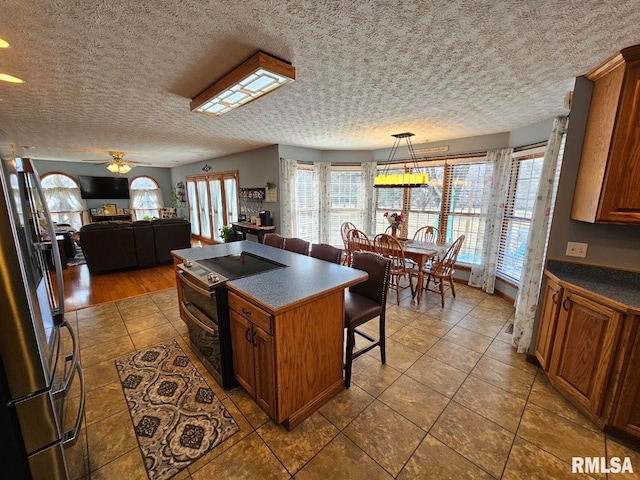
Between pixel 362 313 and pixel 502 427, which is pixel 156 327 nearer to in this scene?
pixel 362 313

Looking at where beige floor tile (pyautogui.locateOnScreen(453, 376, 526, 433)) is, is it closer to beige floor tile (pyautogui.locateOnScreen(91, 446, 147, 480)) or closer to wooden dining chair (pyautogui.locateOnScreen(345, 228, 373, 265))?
beige floor tile (pyautogui.locateOnScreen(91, 446, 147, 480))

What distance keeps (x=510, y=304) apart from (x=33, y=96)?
5.89 meters

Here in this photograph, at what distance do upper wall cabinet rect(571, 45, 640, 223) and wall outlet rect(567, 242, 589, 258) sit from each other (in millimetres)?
308

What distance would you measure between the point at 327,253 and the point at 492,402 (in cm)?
179

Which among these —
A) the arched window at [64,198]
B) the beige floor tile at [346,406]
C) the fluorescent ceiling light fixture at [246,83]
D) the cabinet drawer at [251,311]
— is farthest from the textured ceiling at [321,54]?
the arched window at [64,198]

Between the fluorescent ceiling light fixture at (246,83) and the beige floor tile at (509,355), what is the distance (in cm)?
301

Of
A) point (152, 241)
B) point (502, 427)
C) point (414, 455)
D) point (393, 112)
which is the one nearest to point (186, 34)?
point (393, 112)

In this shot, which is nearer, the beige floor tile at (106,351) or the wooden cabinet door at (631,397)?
the wooden cabinet door at (631,397)

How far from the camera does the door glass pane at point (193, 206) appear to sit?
27.8 ft

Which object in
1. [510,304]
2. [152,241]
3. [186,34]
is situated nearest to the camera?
[186,34]

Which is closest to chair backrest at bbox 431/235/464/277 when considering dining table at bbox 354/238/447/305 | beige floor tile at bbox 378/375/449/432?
dining table at bbox 354/238/447/305

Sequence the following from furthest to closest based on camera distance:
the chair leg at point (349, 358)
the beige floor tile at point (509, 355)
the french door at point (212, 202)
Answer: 1. the french door at point (212, 202)
2. the beige floor tile at point (509, 355)
3. the chair leg at point (349, 358)

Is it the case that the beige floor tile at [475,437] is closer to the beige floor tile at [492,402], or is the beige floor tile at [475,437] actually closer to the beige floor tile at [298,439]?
the beige floor tile at [492,402]

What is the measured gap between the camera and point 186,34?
4.91ft
